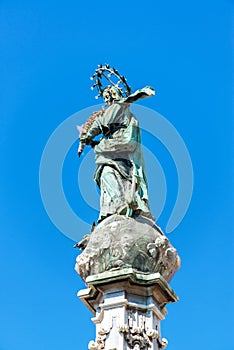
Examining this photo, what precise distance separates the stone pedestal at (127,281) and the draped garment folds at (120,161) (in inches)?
19.3

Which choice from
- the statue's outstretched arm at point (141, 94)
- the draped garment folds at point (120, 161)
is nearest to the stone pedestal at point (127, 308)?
the draped garment folds at point (120, 161)

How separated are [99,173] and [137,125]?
134 cm

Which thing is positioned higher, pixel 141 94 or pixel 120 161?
pixel 141 94

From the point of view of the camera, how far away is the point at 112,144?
15.8 metres

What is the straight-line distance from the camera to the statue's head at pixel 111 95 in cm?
1654

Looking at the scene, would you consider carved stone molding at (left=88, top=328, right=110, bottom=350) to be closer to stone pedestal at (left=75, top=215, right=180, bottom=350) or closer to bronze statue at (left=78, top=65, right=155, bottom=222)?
stone pedestal at (left=75, top=215, right=180, bottom=350)

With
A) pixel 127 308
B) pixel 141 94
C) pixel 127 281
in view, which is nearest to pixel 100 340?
pixel 127 308

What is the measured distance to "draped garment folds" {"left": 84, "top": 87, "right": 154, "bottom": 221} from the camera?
15.0 m

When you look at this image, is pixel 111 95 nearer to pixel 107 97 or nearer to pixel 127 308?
pixel 107 97

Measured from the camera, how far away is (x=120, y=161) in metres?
15.7

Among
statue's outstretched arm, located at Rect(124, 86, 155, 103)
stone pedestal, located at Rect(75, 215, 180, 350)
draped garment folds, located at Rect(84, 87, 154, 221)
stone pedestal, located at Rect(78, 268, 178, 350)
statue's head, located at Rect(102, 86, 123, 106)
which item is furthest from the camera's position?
statue's head, located at Rect(102, 86, 123, 106)

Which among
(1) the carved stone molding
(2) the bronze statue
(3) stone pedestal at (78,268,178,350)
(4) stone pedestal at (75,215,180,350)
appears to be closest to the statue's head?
(2) the bronze statue

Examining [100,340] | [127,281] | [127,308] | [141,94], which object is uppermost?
[141,94]

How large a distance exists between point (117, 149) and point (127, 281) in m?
3.25
